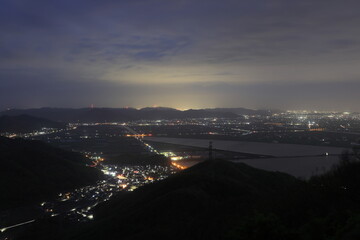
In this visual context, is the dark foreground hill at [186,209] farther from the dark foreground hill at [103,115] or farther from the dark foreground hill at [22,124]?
the dark foreground hill at [103,115]

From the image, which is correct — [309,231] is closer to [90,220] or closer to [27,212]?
[90,220]

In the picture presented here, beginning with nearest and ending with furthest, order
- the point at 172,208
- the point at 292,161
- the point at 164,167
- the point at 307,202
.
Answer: the point at 307,202
the point at 172,208
the point at 164,167
the point at 292,161

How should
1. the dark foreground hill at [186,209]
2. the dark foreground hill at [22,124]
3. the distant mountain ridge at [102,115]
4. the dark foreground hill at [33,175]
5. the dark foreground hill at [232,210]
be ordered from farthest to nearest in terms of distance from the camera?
1. the distant mountain ridge at [102,115]
2. the dark foreground hill at [22,124]
3. the dark foreground hill at [33,175]
4. the dark foreground hill at [186,209]
5. the dark foreground hill at [232,210]

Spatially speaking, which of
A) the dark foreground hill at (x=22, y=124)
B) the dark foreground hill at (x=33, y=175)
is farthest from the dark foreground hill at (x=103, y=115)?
the dark foreground hill at (x=33, y=175)

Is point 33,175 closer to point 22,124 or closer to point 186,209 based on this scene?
point 186,209

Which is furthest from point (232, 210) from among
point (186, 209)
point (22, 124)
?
point (22, 124)

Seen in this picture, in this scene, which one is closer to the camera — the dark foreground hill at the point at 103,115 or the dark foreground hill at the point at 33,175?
the dark foreground hill at the point at 33,175

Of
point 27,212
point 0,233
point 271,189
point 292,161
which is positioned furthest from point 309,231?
point 292,161
